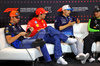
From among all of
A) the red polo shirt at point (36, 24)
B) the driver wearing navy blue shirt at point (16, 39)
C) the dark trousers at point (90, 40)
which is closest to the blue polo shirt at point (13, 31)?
the driver wearing navy blue shirt at point (16, 39)

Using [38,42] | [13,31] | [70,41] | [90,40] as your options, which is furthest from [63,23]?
[13,31]

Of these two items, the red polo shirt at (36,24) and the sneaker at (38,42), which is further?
the red polo shirt at (36,24)

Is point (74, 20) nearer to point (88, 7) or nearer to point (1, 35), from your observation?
point (88, 7)

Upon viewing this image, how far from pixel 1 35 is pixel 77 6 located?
6.25 feet

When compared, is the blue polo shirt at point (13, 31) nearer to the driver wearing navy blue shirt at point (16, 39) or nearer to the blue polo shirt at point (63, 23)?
the driver wearing navy blue shirt at point (16, 39)

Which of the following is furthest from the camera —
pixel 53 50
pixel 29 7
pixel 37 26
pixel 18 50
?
pixel 29 7

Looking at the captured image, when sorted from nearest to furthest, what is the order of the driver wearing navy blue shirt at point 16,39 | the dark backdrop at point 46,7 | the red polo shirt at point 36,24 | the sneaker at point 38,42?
the sneaker at point 38,42 → the driver wearing navy blue shirt at point 16,39 → the red polo shirt at point 36,24 → the dark backdrop at point 46,7

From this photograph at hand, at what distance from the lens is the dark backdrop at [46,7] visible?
141 inches

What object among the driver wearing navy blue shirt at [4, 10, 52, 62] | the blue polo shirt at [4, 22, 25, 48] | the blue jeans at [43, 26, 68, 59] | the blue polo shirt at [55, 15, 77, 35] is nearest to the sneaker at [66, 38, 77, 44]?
the blue jeans at [43, 26, 68, 59]

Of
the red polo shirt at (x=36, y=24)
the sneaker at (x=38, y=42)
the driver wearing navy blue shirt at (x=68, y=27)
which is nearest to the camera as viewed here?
the sneaker at (x=38, y=42)

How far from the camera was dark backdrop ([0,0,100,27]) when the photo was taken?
359cm

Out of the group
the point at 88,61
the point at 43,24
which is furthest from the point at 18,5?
the point at 88,61

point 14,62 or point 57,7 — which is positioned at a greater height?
point 57,7

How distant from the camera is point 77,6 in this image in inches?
145
